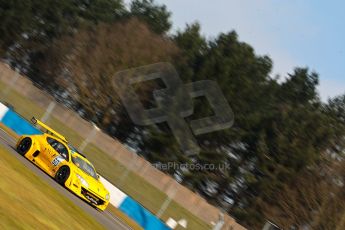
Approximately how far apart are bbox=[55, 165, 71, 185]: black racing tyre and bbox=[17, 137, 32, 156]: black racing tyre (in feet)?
5.17

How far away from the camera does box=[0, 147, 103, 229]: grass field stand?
1051 cm

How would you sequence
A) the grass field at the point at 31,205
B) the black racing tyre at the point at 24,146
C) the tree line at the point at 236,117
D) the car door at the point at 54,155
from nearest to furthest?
the grass field at the point at 31,205, the car door at the point at 54,155, the black racing tyre at the point at 24,146, the tree line at the point at 236,117

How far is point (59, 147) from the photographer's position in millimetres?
19203

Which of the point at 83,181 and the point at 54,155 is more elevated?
the point at 54,155

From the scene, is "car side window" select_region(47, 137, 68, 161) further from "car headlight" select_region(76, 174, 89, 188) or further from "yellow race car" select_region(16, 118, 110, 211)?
"car headlight" select_region(76, 174, 89, 188)

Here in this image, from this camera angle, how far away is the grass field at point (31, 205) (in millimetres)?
10508

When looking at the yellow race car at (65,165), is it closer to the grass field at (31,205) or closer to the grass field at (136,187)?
the grass field at (31,205)

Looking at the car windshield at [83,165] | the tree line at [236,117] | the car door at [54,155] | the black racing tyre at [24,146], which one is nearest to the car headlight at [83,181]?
the car windshield at [83,165]

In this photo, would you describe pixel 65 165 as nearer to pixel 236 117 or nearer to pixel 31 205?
pixel 31 205

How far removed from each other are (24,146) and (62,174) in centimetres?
196

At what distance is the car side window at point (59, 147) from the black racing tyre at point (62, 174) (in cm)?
47

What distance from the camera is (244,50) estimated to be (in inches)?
2302
